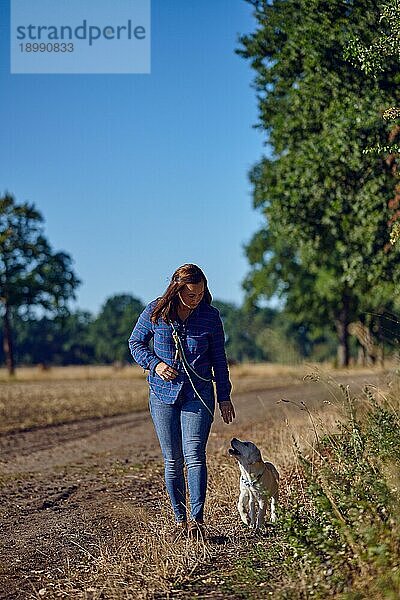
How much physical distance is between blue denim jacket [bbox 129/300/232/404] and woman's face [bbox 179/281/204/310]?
0.38 ft

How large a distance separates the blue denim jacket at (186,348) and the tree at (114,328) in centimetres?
7167

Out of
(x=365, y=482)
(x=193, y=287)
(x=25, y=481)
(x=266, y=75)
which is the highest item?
(x=266, y=75)

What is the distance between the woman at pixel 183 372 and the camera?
657 centimetres

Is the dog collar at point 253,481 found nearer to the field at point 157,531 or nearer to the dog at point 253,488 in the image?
the dog at point 253,488

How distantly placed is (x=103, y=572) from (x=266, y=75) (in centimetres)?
1203

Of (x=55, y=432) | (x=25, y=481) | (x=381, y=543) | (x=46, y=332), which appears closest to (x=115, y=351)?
(x=46, y=332)

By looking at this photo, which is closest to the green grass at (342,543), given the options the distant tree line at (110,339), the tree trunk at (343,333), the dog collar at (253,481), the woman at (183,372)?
the dog collar at (253,481)

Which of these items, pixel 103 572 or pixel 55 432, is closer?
pixel 103 572

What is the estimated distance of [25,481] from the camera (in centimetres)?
1025

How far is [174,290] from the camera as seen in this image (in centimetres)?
660

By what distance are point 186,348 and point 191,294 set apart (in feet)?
1.36

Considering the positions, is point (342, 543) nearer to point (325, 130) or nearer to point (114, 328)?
point (325, 130)

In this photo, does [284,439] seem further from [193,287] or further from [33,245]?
[33,245]

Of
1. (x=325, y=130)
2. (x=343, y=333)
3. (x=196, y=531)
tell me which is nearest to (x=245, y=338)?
(x=343, y=333)
